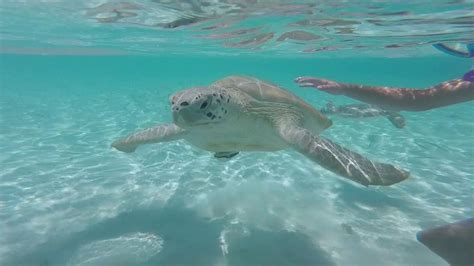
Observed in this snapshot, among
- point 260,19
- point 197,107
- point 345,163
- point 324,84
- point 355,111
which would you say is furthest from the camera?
point 260,19

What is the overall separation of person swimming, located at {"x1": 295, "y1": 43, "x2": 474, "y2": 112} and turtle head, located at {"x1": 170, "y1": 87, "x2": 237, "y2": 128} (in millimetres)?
1758

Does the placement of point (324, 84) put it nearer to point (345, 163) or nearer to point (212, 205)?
point (345, 163)

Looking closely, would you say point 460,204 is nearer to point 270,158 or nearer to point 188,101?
point 270,158

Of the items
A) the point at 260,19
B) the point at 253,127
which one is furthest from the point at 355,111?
the point at 253,127

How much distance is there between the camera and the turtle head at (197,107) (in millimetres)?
4316

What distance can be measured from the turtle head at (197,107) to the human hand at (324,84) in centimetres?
161

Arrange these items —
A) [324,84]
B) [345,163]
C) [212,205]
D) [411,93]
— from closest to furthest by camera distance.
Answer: [345,163], [411,93], [324,84], [212,205]

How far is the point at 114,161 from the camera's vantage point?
10.2 metres

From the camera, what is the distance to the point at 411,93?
194 inches

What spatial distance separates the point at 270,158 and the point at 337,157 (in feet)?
19.4

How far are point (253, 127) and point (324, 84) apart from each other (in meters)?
1.51

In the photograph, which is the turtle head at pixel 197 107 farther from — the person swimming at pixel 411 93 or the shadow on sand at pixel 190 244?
the shadow on sand at pixel 190 244

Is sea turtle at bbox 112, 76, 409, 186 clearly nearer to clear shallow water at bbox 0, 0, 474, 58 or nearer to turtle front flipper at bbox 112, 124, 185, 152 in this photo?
turtle front flipper at bbox 112, 124, 185, 152

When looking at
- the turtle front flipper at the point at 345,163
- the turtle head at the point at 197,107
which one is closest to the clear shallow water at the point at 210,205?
the turtle front flipper at the point at 345,163
